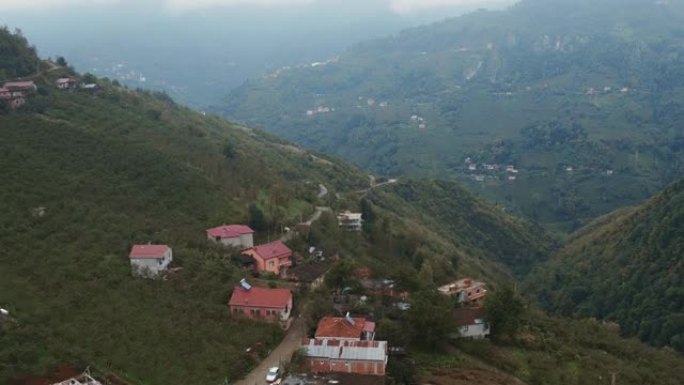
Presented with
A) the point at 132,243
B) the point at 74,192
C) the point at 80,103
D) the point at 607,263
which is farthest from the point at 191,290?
the point at 607,263

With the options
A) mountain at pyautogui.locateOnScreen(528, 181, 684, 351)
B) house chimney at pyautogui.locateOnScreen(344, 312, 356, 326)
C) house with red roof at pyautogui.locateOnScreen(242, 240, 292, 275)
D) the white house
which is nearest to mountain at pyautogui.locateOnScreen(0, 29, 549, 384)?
the white house

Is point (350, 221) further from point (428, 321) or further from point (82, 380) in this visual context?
point (82, 380)

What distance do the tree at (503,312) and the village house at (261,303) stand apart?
1087 cm

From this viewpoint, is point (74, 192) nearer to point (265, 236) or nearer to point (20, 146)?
point (20, 146)

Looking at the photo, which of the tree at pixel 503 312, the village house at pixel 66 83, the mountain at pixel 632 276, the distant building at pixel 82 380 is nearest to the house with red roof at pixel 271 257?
the tree at pixel 503 312

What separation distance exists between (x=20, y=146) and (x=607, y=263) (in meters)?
54.8

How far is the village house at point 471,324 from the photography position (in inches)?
1362

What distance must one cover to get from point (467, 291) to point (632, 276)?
26086 millimetres

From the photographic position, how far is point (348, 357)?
2803 cm

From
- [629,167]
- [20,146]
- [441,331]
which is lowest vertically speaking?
[629,167]

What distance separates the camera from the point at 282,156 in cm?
8250

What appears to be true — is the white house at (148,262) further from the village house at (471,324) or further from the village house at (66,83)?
the village house at (66,83)

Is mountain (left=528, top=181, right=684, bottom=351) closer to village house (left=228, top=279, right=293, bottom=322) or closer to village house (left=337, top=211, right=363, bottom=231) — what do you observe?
village house (left=337, top=211, right=363, bottom=231)

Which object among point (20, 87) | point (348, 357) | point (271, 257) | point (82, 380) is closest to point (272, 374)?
point (348, 357)
